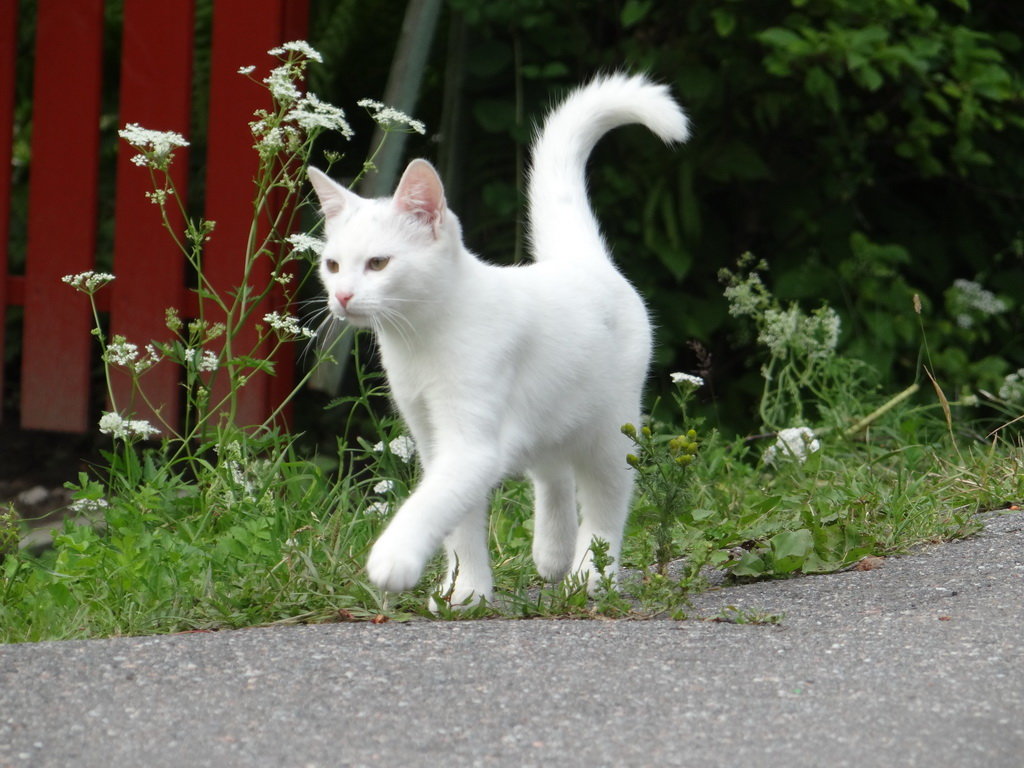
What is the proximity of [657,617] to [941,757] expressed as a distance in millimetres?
994

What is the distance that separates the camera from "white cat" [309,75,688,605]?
117 inches

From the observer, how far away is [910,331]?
17.6 ft

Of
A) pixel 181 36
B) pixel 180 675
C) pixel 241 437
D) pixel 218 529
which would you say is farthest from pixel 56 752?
pixel 181 36

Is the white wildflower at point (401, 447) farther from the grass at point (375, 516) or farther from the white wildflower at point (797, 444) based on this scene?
the white wildflower at point (797, 444)

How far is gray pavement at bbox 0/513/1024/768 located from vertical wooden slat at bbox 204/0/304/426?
2.45 metres

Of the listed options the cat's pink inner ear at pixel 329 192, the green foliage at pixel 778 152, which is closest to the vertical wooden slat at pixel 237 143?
the green foliage at pixel 778 152

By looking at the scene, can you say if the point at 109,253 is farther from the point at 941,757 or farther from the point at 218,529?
the point at 941,757

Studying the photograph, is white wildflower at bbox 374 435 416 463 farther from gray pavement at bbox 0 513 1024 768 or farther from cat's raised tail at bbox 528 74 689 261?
gray pavement at bbox 0 513 1024 768

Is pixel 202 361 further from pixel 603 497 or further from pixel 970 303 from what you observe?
pixel 970 303

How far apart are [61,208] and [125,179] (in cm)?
29

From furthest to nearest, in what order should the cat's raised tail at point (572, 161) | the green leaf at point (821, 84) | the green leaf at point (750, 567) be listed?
the green leaf at point (821, 84) → the cat's raised tail at point (572, 161) → the green leaf at point (750, 567)

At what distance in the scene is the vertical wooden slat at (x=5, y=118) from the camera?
5328 millimetres

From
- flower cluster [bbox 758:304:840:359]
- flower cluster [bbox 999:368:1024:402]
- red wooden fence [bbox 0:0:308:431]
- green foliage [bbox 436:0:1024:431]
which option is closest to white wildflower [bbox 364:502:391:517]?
red wooden fence [bbox 0:0:308:431]

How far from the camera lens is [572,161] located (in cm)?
388
